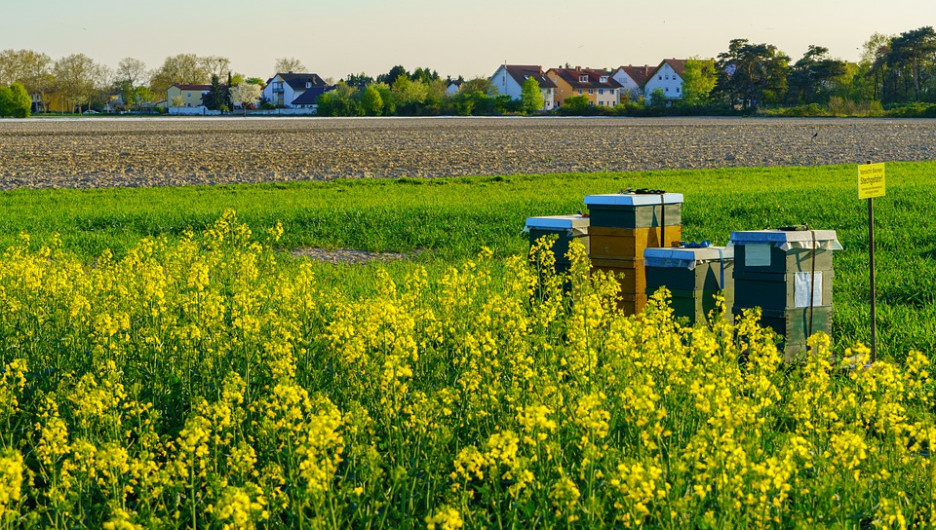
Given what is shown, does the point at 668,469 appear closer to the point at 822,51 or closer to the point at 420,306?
the point at 420,306

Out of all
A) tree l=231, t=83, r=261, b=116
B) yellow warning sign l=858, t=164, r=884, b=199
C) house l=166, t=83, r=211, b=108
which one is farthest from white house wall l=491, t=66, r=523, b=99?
yellow warning sign l=858, t=164, r=884, b=199

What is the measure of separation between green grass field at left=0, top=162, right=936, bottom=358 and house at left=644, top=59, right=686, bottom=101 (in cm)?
12045

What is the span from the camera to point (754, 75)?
11506cm

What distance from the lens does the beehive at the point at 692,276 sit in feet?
27.9

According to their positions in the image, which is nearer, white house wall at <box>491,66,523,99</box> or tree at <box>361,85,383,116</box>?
tree at <box>361,85,383,116</box>

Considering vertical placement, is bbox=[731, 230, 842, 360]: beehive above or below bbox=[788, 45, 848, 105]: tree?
below

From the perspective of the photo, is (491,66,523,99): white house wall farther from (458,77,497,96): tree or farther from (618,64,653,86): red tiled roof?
(618,64,653,86): red tiled roof

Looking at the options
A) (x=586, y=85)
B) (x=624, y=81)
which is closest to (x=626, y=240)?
(x=586, y=85)

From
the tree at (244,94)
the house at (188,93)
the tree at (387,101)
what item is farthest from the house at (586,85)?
the house at (188,93)

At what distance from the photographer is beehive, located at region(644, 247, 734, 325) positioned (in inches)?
335

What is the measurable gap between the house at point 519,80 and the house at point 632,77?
1208 centimetres

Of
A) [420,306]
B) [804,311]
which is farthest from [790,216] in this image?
[420,306]

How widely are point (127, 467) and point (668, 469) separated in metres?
2.53

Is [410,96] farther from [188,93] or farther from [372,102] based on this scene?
[188,93]
